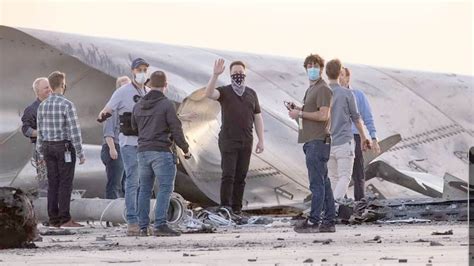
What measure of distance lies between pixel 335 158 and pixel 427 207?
1079 mm

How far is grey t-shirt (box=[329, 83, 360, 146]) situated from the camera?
12688 millimetres

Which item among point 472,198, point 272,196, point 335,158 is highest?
point 472,198

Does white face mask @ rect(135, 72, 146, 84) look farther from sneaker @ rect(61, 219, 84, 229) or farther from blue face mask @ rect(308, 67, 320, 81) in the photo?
sneaker @ rect(61, 219, 84, 229)

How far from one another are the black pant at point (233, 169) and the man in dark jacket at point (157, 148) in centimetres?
236

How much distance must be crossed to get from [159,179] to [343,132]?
262 centimetres

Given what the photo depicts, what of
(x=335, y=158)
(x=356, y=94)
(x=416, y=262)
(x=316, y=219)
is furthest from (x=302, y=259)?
(x=356, y=94)

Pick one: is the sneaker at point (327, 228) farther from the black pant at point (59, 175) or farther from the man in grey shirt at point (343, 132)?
the black pant at point (59, 175)

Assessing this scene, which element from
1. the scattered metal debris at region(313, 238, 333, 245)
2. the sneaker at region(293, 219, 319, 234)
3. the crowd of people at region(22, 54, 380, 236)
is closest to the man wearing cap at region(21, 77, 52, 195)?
the crowd of people at region(22, 54, 380, 236)

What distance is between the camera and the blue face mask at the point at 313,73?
11219 mm

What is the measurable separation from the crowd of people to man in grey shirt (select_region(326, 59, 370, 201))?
0.01 meters

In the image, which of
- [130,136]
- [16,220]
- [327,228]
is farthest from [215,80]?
[16,220]

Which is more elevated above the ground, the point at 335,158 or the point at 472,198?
the point at 472,198

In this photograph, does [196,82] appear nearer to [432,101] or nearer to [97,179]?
[97,179]

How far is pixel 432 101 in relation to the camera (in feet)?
78.9
